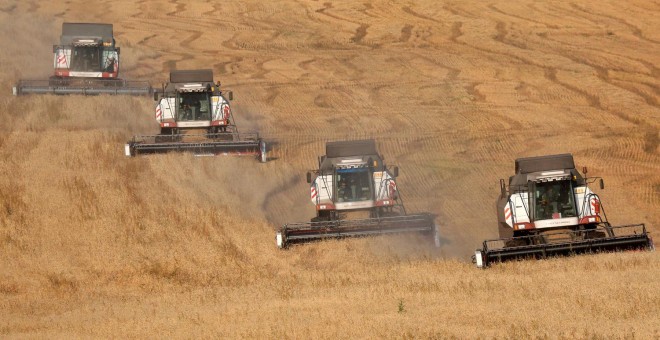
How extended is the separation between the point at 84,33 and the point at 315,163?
13.8 meters

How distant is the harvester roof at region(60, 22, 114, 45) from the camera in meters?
42.4

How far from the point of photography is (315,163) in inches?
1297

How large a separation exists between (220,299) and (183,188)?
10136mm

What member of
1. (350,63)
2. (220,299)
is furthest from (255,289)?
(350,63)

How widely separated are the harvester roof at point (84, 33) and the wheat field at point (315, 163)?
10.0 ft

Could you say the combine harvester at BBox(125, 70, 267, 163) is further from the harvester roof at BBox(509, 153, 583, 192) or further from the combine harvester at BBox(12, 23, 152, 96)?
the harvester roof at BBox(509, 153, 583, 192)

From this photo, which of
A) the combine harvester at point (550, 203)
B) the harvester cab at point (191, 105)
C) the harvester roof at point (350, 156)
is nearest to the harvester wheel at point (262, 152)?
the harvester cab at point (191, 105)

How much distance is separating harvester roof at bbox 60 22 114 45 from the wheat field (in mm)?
3062

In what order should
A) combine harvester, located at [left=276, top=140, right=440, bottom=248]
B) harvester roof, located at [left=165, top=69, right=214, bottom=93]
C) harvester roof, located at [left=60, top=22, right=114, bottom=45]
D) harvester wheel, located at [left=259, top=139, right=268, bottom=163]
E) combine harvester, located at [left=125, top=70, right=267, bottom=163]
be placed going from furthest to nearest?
harvester roof, located at [left=60, top=22, right=114, bottom=45] < harvester roof, located at [left=165, top=69, right=214, bottom=93] < combine harvester, located at [left=125, top=70, right=267, bottom=163] < harvester wheel, located at [left=259, top=139, right=268, bottom=163] < combine harvester, located at [left=276, top=140, right=440, bottom=248]

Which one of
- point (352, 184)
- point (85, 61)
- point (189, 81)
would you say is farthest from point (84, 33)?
point (352, 184)

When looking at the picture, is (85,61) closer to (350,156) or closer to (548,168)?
(350,156)

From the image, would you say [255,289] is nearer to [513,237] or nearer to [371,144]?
[513,237]

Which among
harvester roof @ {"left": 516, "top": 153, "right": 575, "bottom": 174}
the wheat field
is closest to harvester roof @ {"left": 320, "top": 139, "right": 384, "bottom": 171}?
the wheat field

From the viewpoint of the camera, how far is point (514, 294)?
16297 mm
